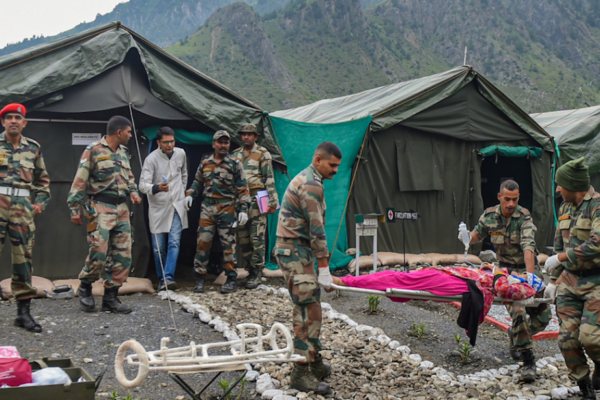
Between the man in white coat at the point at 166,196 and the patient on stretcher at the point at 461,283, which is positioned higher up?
the man in white coat at the point at 166,196

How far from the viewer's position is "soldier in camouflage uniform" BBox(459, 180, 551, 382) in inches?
165

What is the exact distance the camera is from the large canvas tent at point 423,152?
8.27 metres

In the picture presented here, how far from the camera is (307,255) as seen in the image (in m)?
3.88

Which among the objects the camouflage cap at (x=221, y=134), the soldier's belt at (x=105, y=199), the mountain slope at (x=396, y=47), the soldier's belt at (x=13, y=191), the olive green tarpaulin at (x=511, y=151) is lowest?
the soldier's belt at (x=105, y=199)

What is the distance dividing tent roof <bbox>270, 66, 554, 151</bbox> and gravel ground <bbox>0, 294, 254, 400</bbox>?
454 cm

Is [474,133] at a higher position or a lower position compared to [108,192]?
higher

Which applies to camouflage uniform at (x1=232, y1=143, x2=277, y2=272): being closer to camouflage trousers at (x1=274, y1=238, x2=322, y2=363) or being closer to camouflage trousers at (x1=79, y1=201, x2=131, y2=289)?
camouflage trousers at (x1=79, y1=201, x2=131, y2=289)

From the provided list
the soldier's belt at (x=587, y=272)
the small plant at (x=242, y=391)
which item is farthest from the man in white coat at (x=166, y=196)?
the soldier's belt at (x=587, y=272)

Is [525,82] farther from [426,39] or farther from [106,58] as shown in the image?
[106,58]

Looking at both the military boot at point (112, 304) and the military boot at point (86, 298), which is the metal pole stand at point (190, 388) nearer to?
the military boot at point (112, 304)

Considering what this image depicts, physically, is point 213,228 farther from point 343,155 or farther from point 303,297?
point 303,297

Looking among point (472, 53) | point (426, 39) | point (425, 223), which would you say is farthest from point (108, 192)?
point (426, 39)

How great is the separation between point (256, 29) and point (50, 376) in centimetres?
6610

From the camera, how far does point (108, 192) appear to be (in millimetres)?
5324
